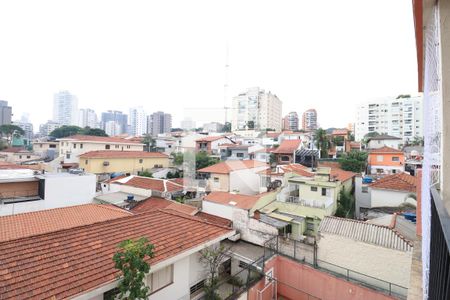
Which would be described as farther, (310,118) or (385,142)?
(310,118)

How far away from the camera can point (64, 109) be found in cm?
8925

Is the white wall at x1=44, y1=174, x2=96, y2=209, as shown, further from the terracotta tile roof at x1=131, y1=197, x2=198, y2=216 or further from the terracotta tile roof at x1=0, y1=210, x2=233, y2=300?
the terracotta tile roof at x1=0, y1=210, x2=233, y2=300

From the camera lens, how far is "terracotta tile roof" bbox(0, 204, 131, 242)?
23.6 ft

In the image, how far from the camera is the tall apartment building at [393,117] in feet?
168

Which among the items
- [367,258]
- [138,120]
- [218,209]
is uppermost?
[138,120]

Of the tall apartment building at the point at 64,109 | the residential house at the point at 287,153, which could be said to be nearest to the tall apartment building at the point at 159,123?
the tall apartment building at the point at 64,109

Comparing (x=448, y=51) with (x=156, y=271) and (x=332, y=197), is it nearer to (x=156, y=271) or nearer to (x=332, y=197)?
(x=156, y=271)

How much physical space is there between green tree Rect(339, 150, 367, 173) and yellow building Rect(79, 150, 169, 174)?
20.8 m

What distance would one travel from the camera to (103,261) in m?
4.18

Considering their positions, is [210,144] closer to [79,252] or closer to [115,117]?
Answer: [79,252]

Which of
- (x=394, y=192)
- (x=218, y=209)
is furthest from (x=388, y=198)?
(x=218, y=209)

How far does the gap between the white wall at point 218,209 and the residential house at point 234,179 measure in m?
3.72

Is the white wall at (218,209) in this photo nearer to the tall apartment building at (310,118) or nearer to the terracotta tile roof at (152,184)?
the terracotta tile roof at (152,184)

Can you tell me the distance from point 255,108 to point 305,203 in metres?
57.9
